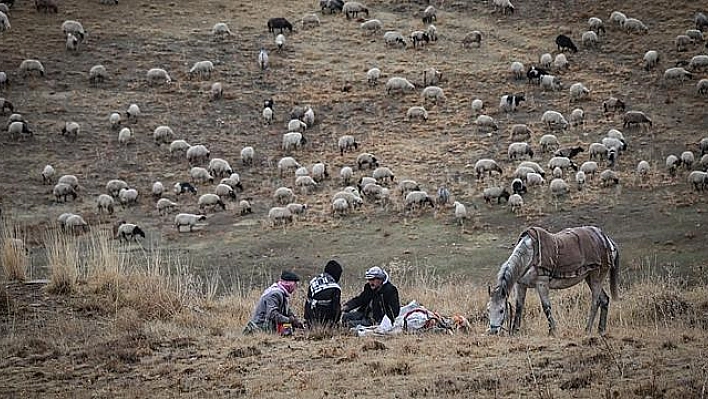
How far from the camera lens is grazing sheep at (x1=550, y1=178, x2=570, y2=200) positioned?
28.5 m

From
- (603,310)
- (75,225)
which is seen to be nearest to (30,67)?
(75,225)

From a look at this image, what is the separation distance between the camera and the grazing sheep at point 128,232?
2722 centimetres

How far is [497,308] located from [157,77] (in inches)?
1264

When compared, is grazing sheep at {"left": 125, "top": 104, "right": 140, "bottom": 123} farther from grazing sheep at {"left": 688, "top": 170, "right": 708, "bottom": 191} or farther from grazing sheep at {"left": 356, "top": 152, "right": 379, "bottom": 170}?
grazing sheep at {"left": 688, "top": 170, "right": 708, "bottom": 191}

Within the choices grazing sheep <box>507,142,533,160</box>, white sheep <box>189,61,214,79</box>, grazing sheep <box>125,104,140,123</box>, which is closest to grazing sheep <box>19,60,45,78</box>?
grazing sheep <box>125,104,140,123</box>

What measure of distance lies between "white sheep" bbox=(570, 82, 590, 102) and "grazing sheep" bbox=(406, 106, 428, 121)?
6.05m

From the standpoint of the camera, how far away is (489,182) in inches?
1199

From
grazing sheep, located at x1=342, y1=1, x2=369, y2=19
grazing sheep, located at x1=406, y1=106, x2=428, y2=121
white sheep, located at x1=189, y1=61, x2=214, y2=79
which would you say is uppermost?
grazing sheep, located at x1=342, y1=1, x2=369, y2=19

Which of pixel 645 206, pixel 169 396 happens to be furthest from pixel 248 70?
pixel 169 396

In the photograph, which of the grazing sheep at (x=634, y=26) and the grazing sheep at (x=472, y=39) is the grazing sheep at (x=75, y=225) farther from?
the grazing sheep at (x=634, y=26)

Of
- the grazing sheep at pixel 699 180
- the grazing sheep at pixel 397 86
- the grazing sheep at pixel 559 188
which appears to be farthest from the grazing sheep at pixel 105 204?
the grazing sheep at pixel 699 180

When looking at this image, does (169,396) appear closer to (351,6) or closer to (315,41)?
(315,41)

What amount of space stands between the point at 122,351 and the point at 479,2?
4337 cm

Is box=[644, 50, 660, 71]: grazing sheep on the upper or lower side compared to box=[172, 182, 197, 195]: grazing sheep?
upper
